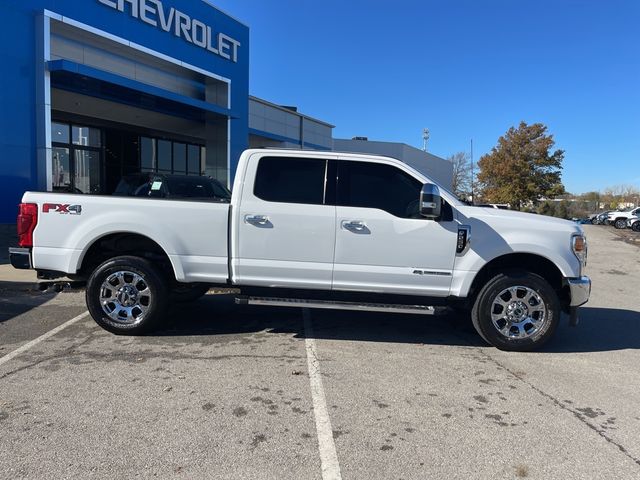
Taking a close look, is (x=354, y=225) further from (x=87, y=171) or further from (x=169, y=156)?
(x=169, y=156)

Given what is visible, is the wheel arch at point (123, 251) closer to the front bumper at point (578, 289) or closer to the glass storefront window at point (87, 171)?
the front bumper at point (578, 289)

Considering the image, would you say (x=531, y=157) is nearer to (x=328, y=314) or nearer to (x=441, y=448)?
(x=328, y=314)

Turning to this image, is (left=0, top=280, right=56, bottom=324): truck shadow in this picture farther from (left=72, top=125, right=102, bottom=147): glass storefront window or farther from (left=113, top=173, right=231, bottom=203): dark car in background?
(left=72, top=125, right=102, bottom=147): glass storefront window

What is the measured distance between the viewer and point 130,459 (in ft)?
10.3

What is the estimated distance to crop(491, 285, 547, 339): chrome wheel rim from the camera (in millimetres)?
5414

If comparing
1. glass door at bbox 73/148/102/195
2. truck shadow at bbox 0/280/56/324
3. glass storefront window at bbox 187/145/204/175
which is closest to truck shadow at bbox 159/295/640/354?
truck shadow at bbox 0/280/56/324

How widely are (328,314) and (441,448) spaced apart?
3685 millimetres

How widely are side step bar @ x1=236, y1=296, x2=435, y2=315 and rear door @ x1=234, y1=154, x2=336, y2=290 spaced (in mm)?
171

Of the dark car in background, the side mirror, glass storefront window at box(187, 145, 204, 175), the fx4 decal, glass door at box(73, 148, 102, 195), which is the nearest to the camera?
the side mirror

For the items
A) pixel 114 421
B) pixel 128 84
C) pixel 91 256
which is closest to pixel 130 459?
pixel 114 421

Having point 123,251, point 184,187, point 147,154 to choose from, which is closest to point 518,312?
point 123,251

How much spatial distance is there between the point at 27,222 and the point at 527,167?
39271 millimetres

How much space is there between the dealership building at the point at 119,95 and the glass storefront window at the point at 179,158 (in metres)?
0.05

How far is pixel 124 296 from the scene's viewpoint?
568 centimetres
